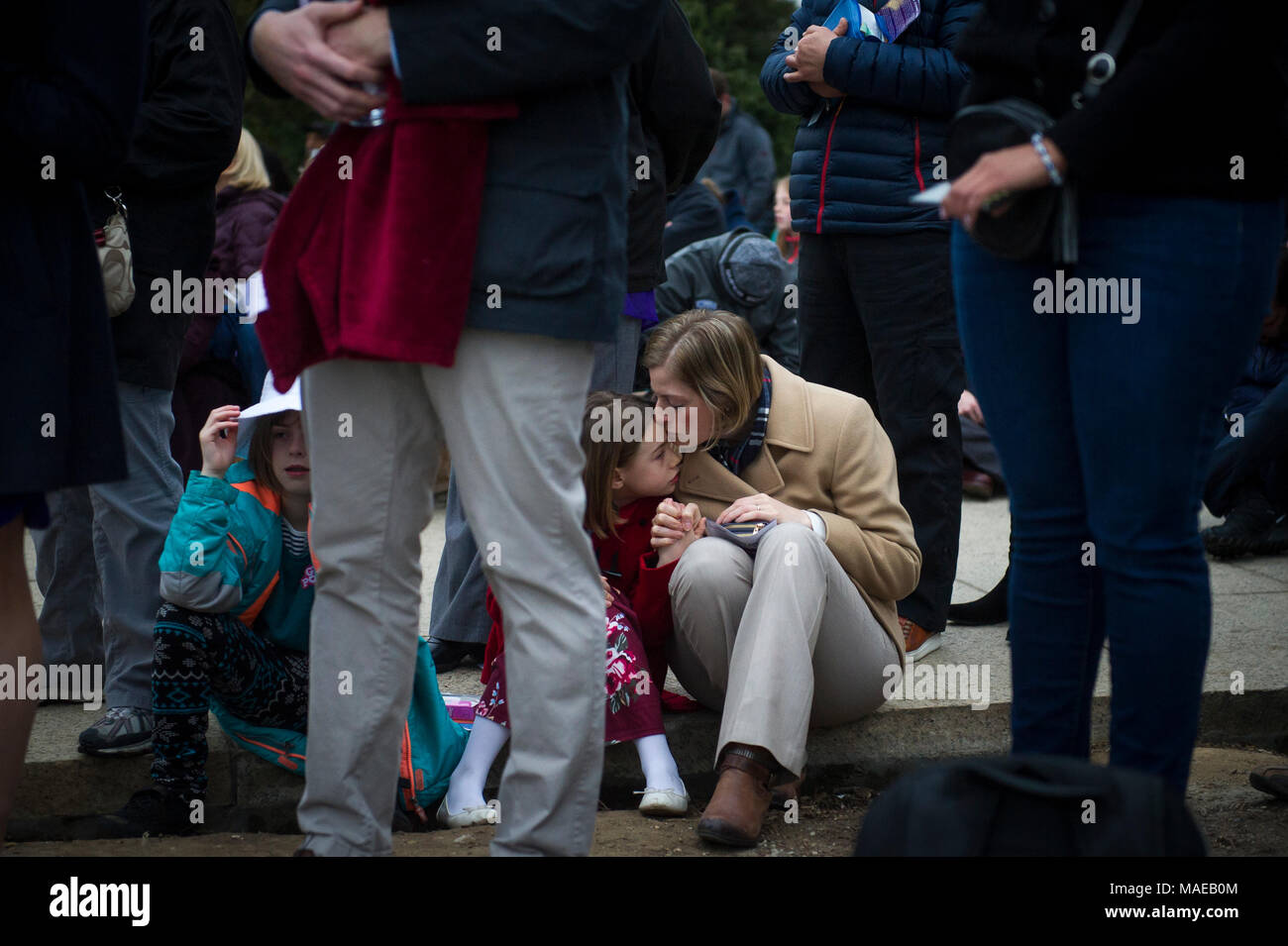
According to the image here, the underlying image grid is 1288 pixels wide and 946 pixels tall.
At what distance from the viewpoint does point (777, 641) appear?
2.73 m

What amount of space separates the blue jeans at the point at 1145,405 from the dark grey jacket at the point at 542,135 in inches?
24.1

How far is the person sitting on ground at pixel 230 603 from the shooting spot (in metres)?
2.76

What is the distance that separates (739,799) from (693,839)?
0.57 feet

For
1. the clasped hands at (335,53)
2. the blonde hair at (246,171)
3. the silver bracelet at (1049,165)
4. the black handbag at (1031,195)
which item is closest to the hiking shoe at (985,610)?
the black handbag at (1031,195)

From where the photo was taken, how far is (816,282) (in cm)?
362

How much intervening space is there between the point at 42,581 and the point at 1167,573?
2659 millimetres

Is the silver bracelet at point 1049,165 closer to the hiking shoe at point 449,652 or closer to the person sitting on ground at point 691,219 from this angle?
the hiking shoe at point 449,652

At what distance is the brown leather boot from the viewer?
2.64 metres

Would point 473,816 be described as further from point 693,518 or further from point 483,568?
point 483,568

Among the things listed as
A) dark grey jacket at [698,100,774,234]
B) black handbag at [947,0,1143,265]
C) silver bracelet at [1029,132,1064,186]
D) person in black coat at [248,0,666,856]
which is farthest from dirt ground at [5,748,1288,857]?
dark grey jacket at [698,100,774,234]

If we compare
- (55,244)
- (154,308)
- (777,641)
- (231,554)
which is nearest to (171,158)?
(154,308)

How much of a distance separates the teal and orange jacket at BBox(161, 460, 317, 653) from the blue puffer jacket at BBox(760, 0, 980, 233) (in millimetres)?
1582

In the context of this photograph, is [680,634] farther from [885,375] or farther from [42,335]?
[42,335]

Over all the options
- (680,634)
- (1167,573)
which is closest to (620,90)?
(1167,573)
